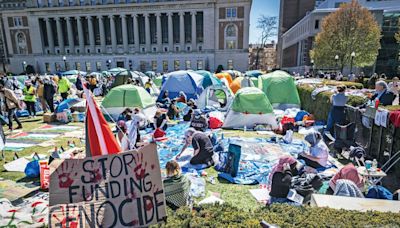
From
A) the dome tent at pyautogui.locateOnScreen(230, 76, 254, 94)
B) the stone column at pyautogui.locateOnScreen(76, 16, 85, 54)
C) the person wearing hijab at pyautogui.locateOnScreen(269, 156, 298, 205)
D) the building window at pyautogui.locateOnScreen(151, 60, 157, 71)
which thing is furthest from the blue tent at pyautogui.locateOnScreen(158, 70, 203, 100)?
the stone column at pyautogui.locateOnScreen(76, 16, 85, 54)

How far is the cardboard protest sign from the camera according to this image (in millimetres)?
2701

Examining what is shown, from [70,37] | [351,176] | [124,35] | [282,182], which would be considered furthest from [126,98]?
[70,37]

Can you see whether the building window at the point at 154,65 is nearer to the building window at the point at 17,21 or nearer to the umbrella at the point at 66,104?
the building window at the point at 17,21

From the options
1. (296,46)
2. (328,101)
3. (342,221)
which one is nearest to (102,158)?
(342,221)

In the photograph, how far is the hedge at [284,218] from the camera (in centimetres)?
250

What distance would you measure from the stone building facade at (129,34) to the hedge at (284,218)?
177 ft

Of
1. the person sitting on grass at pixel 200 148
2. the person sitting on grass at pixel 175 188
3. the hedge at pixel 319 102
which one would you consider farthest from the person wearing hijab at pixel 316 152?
the person sitting on grass at pixel 175 188

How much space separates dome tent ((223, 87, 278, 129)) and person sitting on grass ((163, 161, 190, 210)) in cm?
631

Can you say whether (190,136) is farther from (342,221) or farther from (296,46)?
(296,46)

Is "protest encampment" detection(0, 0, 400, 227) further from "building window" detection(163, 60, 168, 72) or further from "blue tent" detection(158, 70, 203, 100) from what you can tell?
"building window" detection(163, 60, 168, 72)

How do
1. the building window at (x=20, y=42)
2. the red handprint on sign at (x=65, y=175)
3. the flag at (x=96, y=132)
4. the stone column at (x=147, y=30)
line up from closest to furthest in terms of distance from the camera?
the red handprint on sign at (x=65, y=175) → the flag at (x=96, y=132) → the stone column at (x=147, y=30) → the building window at (x=20, y=42)

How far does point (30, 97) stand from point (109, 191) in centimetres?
1197

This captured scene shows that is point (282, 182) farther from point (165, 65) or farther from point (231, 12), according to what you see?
point (165, 65)

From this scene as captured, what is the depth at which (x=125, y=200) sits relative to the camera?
2.82 metres
